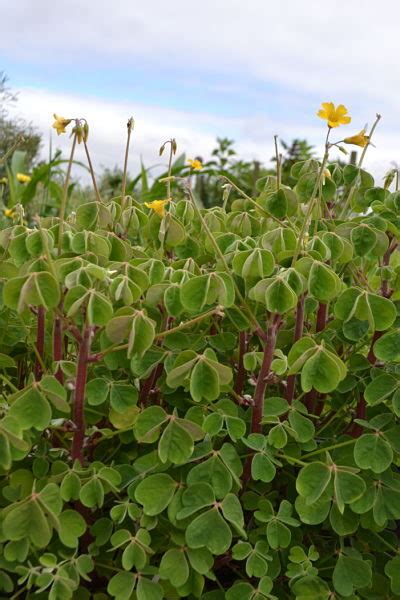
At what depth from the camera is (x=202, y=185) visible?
9797 millimetres

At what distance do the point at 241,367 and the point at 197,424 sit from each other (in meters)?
0.20

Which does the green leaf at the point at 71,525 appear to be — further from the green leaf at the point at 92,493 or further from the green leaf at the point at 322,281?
the green leaf at the point at 322,281

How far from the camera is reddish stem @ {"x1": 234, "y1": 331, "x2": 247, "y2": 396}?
4.28ft

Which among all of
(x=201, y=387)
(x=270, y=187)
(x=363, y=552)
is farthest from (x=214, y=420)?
(x=270, y=187)

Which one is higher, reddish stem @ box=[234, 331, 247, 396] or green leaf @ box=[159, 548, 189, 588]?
reddish stem @ box=[234, 331, 247, 396]

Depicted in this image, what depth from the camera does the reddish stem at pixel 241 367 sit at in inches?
51.4

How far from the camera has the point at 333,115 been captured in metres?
1.30

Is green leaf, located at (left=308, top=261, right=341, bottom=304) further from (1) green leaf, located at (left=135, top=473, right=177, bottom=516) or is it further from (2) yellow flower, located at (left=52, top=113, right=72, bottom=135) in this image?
(2) yellow flower, located at (left=52, top=113, right=72, bottom=135)

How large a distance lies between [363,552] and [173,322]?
0.53 m

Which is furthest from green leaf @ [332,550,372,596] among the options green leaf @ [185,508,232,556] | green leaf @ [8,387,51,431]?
green leaf @ [8,387,51,431]

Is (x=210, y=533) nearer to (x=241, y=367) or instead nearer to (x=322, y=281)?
(x=241, y=367)

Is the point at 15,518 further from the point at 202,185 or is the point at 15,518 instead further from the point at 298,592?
the point at 202,185

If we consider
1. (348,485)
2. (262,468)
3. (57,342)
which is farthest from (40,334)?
(348,485)

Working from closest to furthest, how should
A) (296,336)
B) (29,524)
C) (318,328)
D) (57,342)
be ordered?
(29,524) → (57,342) → (296,336) → (318,328)
